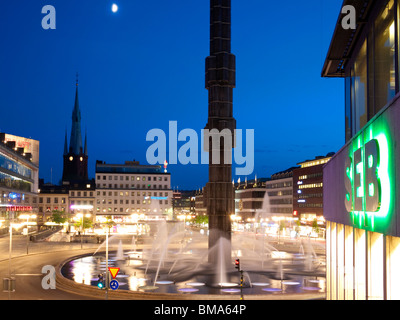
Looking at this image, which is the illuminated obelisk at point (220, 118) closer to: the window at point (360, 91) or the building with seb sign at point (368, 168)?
the building with seb sign at point (368, 168)

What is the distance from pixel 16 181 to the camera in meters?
120

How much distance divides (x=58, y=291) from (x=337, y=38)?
92.2ft

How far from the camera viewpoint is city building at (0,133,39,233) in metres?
106

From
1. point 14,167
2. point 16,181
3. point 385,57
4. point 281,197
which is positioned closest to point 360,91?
point 385,57

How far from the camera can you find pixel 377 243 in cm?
1276

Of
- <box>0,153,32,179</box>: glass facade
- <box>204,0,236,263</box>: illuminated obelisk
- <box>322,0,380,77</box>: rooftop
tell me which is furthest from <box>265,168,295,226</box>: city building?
<box>322,0,380,77</box>: rooftop

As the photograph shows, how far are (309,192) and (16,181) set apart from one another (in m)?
85.2

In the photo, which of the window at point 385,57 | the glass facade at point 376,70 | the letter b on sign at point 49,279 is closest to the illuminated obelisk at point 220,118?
the letter b on sign at point 49,279

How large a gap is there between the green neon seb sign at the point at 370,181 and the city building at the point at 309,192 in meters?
133

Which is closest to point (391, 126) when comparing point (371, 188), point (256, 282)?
point (371, 188)

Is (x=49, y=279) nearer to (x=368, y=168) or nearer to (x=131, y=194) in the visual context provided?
(x=368, y=168)

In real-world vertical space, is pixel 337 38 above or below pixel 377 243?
above

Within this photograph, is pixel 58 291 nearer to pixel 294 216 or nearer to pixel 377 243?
pixel 377 243
